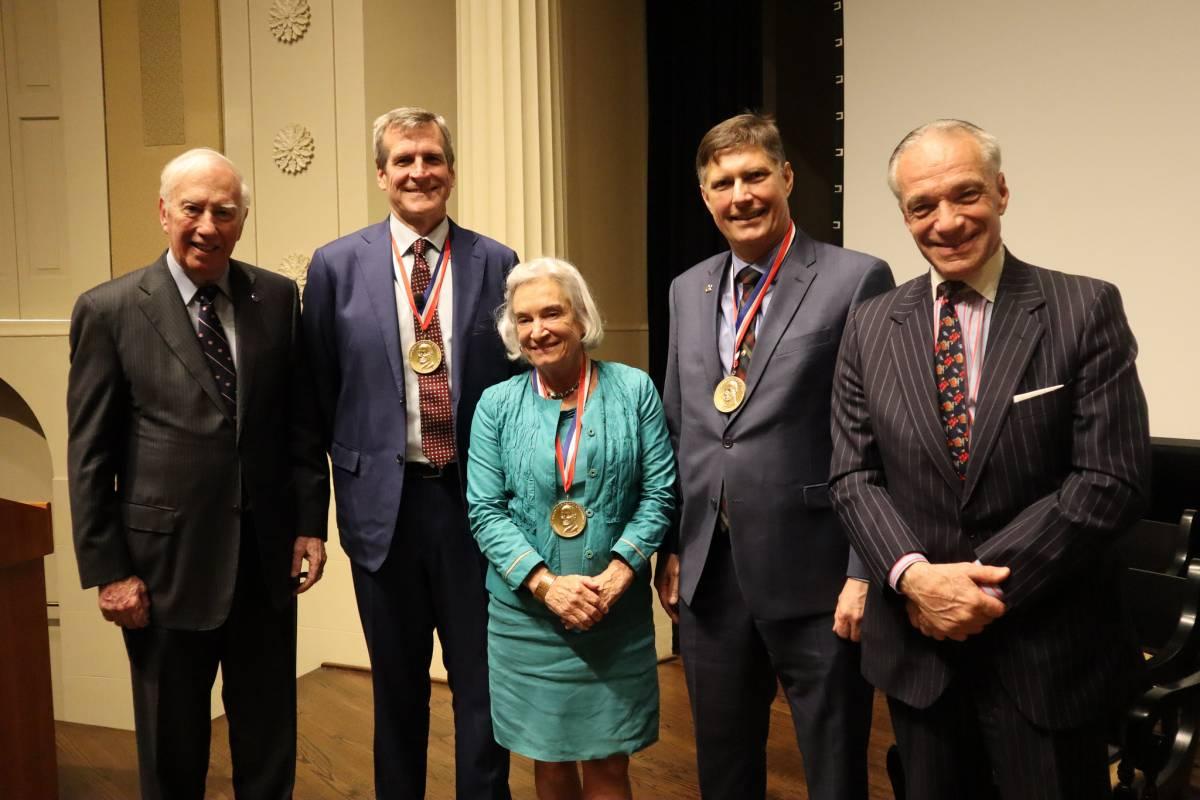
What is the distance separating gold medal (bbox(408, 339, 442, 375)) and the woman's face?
322 millimetres

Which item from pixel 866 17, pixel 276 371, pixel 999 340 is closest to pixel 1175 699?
pixel 999 340

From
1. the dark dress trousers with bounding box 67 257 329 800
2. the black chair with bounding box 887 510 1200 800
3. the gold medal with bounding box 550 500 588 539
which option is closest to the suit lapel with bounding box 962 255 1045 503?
the black chair with bounding box 887 510 1200 800

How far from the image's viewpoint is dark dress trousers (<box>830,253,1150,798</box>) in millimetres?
1551

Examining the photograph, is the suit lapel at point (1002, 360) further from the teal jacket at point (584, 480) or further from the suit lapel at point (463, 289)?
the suit lapel at point (463, 289)

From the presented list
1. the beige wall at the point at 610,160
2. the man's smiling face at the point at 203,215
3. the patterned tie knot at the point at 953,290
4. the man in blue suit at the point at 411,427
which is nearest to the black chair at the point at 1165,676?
the patterned tie knot at the point at 953,290

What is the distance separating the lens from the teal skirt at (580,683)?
83.6 inches

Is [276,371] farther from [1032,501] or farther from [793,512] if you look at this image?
[1032,501]

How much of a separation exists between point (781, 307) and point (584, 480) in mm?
567

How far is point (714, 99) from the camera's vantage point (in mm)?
5746

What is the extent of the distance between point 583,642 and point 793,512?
0.54 meters

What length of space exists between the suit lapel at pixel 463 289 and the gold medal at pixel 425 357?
0.16 feet

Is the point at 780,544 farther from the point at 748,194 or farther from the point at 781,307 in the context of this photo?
the point at 748,194

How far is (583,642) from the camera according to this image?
2127mm

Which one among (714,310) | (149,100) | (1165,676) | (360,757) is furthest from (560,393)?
(149,100)
